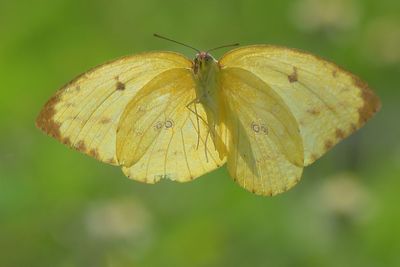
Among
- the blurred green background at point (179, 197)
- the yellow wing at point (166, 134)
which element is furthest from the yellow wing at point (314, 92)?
the blurred green background at point (179, 197)

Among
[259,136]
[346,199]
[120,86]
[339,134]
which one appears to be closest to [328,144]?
[339,134]

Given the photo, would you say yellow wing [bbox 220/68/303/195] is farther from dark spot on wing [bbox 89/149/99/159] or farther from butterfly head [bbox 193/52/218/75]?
dark spot on wing [bbox 89/149/99/159]

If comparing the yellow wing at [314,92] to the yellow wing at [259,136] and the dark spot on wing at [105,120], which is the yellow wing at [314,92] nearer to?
the yellow wing at [259,136]

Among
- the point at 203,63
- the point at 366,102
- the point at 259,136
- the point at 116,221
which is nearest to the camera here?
the point at 366,102

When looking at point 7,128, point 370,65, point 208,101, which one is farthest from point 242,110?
point 370,65

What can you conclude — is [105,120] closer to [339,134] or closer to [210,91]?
[210,91]

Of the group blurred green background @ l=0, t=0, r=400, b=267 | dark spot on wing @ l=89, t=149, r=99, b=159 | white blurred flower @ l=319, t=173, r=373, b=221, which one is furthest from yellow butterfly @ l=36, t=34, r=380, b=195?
white blurred flower @ l=319, t=173, r=373, b=221
